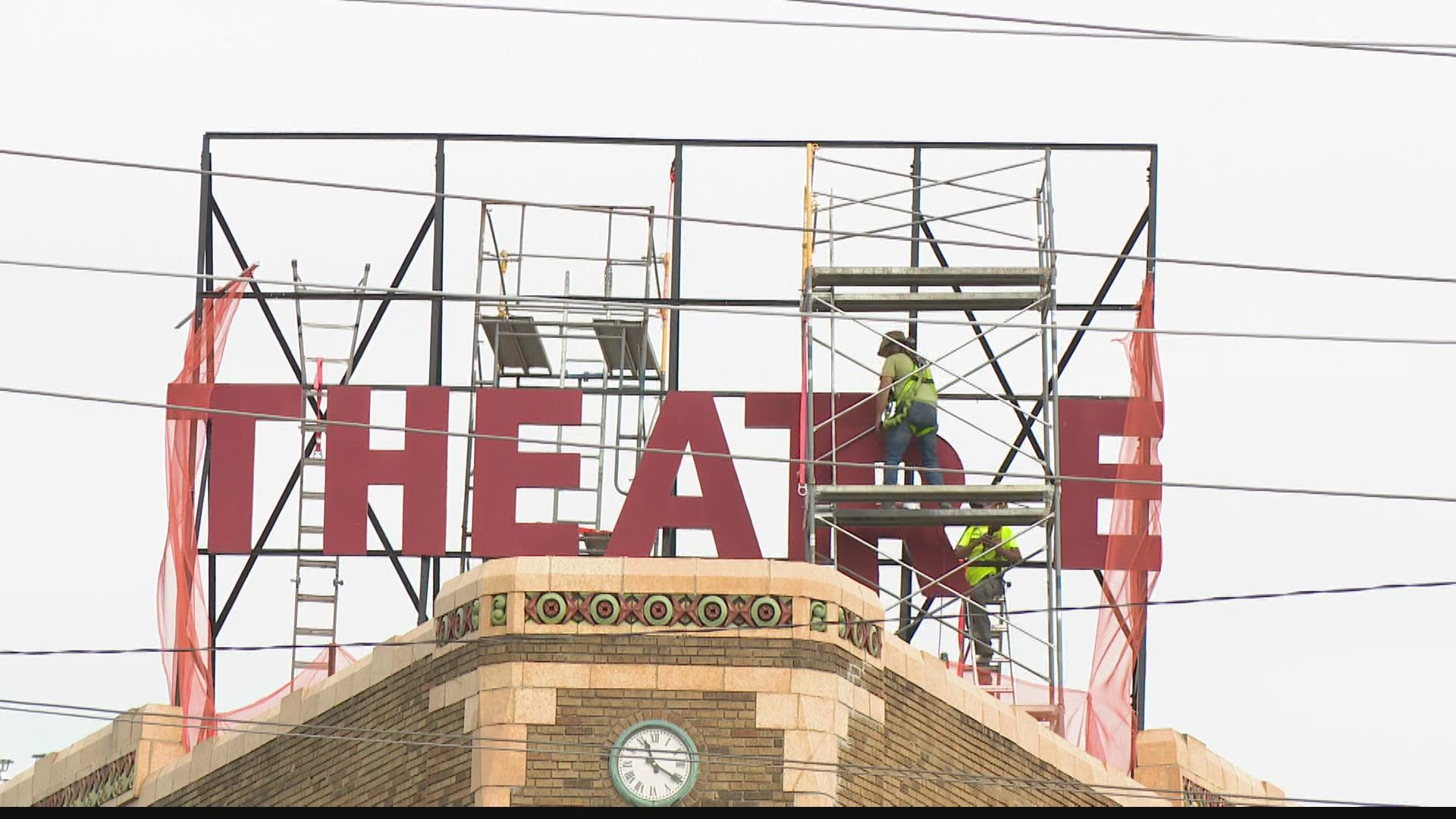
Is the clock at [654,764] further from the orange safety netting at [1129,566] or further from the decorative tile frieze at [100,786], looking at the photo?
the decorative tile frieze at [100,786]

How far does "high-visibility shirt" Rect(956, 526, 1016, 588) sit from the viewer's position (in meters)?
29.8

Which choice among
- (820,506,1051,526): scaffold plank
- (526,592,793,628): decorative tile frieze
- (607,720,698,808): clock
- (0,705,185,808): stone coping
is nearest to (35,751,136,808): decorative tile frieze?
(0,705,185,808): stone coping

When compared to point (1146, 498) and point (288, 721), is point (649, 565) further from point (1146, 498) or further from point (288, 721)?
point (1146, 498)

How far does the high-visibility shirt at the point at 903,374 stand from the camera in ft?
99.1

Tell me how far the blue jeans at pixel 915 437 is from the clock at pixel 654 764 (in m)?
7.58

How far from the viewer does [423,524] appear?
99.4ft

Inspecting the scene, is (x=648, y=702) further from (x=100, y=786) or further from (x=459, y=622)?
(x=100, y=786)

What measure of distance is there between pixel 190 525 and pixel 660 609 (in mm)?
8503

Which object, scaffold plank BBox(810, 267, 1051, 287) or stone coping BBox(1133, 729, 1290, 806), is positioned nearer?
stone coping BBox(1133, 729, 1290, 806)

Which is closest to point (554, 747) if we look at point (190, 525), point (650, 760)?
point (650, 760)

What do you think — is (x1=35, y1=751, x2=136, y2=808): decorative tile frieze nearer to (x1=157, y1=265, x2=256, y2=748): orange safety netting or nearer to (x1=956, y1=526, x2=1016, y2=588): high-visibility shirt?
(x1=157, y1=265, x2=256, y2=748): orange safety netting

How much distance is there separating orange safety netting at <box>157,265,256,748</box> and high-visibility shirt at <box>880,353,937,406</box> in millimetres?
6743

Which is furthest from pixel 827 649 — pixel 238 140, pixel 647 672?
pixel 238 140

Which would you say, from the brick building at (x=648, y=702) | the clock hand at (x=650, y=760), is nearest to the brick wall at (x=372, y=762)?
the brick building at (x=648, y=702)
